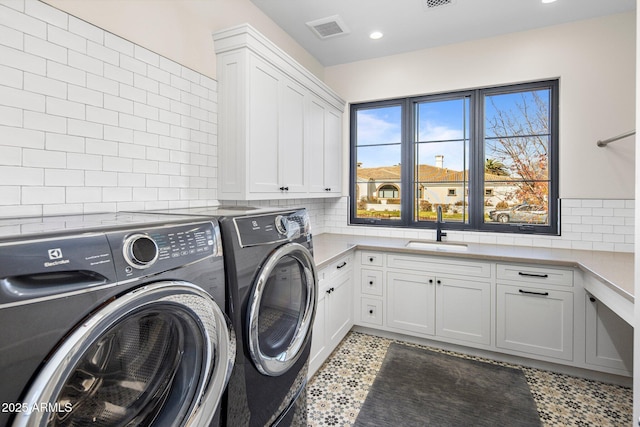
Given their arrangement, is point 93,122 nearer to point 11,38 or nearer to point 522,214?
point 11,38

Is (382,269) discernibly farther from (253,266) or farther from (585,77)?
(585,77)

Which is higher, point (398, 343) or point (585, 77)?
point (585, 77)

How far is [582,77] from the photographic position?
2.73 metres

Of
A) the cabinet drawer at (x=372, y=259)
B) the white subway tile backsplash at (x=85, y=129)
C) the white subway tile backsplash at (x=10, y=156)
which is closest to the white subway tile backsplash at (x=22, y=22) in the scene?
the white subway tile backsplash at (x=85, y=129)

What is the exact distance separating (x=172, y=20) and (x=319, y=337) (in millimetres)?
2228

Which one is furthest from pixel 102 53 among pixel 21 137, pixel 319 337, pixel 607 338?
pixel 607 338

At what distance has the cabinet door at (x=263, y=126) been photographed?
2102 millimetres

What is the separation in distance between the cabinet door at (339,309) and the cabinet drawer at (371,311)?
0.38 feet

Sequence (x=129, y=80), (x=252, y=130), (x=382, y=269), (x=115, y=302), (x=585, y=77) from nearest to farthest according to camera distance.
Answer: (x=115, y=302), (x=129, y=80), (x=252, y=130), (x=585, y=77), (x=382, y=269)

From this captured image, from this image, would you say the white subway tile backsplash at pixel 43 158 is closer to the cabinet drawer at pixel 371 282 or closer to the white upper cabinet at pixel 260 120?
the white upper cabinet at pixel 260 120

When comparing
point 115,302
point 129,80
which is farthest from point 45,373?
point 129,80

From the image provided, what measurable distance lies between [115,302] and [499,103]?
348 centimetres

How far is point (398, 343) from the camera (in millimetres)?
2859

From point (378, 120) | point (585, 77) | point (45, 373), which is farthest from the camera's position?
point (378, 120)
